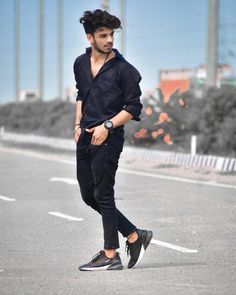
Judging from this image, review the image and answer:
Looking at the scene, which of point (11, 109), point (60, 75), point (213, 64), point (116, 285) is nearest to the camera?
point (116, 285)

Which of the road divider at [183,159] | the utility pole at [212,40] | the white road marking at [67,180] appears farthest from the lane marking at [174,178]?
the utility pole at [212,40]

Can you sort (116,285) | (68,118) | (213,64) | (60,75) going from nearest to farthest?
(116,285), (213,64), (68,118), (60,75)

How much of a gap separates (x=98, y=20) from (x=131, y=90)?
635 millimetres

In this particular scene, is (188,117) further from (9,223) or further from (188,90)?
(9,223)

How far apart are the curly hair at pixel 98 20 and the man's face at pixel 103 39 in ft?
0.12

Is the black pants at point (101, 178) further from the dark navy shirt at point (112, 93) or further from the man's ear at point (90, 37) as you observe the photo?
the man's ear at point (90, 37)

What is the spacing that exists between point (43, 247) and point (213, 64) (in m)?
14.8

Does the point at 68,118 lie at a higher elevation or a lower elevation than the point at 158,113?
lower

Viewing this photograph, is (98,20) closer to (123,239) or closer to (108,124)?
(108,124)

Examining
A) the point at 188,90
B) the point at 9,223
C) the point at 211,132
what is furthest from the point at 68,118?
the point at 9,223

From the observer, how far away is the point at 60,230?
969 cm

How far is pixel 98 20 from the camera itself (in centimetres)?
695

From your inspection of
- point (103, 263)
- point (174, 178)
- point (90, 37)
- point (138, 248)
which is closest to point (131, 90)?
point (90, 37)

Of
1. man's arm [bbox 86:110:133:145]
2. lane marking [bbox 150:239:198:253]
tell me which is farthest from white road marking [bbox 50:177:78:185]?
man's arm [bbox 86:110:133:145]
